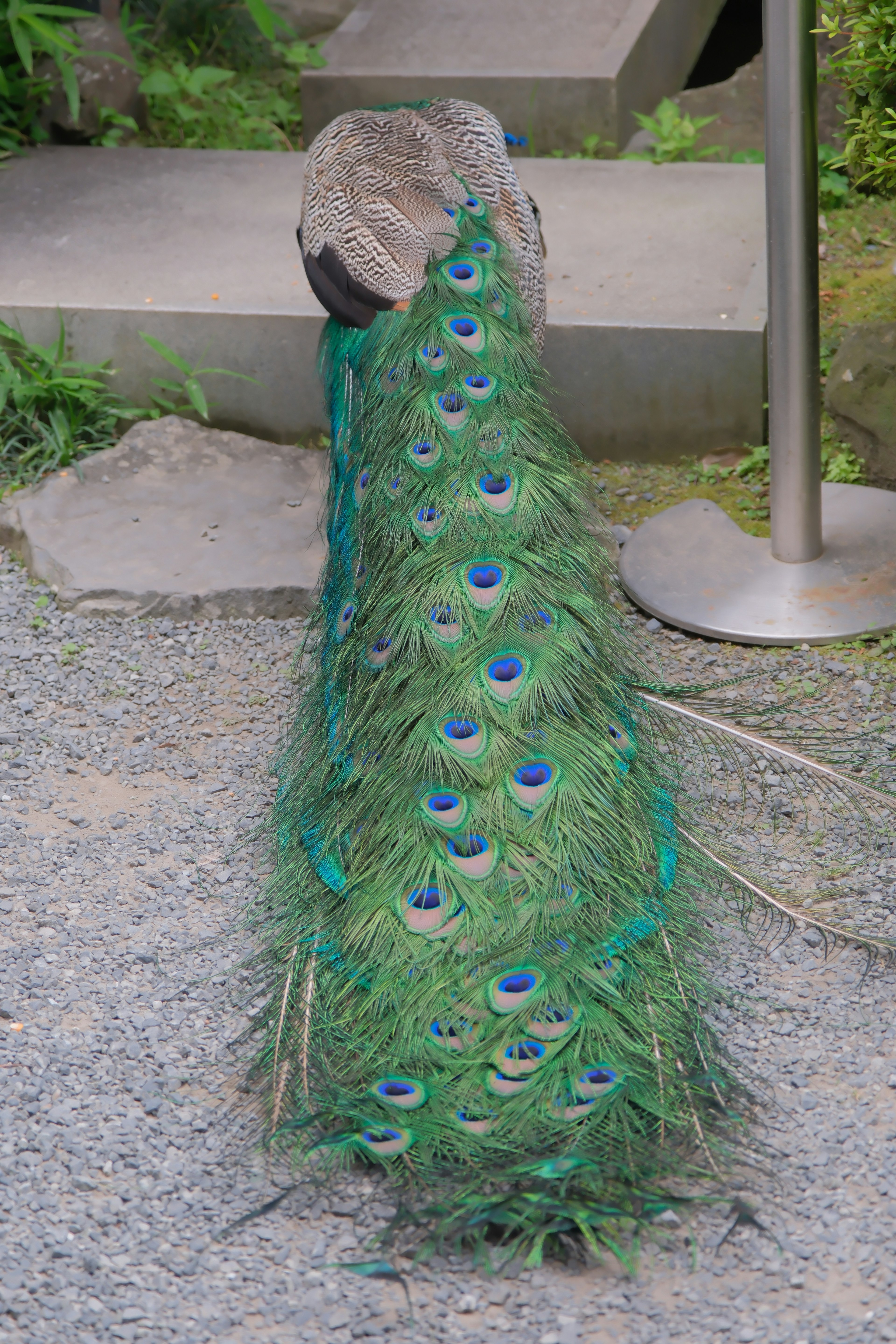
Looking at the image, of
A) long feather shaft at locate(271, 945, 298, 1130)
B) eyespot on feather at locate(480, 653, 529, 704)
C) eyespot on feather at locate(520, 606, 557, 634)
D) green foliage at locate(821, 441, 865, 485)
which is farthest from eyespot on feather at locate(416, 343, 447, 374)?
green foliage at locate(821, 441, 865, 485)

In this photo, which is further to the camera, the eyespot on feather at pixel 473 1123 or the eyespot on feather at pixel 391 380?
the eyespot on feather at pixel 391 380

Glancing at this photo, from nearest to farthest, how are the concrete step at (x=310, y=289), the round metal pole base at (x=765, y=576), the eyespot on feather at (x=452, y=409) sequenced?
the eyespot on feather at (x=452, y=409)
the round metal pole base at (x=765, y=576)
the concrete step at (x=310, y=289)

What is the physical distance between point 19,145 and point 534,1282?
16.7ft

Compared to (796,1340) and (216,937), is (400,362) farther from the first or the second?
(796,1340)

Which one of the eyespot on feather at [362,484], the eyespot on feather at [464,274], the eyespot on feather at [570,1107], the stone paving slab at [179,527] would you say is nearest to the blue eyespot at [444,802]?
the eyespot on feather at [570,1107]

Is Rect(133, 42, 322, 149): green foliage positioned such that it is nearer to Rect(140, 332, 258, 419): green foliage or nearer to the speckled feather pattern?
Rect(140, 332, 258, 419): green foliage

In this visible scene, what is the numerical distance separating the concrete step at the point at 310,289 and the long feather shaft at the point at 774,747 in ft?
5.81

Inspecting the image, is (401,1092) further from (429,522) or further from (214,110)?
(214,110)

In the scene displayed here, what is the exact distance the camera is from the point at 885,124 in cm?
332

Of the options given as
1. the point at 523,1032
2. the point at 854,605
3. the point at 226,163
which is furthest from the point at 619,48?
the point at 523,1032

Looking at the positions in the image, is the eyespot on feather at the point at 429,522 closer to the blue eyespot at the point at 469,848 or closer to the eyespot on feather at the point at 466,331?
the eyespot on feather at the point at 466,331

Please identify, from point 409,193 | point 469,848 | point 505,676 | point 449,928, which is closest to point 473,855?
point 469,848

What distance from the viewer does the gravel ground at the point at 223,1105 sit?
199cm

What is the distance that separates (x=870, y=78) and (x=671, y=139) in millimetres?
2388
